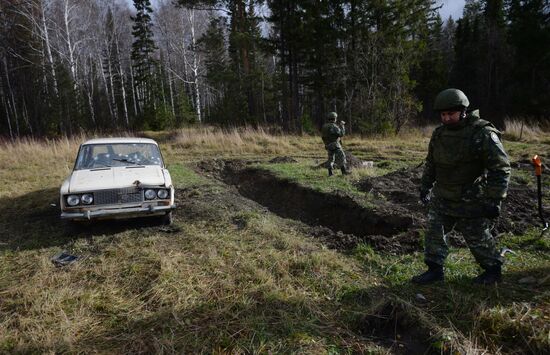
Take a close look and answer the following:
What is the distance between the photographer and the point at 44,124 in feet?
88.1

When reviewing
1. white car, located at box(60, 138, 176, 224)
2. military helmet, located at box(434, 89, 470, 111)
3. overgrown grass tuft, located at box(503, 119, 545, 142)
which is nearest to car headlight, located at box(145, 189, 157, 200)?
white car, located at box(60, 138, 176, 224)

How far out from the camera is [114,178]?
5.38 metres

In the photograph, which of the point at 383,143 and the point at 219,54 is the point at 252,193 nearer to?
the point at 383,143

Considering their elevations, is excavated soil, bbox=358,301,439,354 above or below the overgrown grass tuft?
below

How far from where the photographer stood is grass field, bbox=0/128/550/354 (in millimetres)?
2711

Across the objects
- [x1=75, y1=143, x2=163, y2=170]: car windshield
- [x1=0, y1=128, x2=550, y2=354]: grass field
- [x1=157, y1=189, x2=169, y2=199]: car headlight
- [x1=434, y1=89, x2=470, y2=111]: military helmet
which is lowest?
[x1=0, y1=128, x2=550, y2=354]: grass field

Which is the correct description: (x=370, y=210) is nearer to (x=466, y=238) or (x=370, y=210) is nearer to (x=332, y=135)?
(x=466, y=238)

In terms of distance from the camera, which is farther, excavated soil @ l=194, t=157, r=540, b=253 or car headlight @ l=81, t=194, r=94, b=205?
car headlight @ l=81, t=194, r=94, b=205

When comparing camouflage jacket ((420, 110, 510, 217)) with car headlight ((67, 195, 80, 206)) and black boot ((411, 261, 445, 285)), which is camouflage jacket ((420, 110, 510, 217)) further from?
car headlight ((67, 195, 80, 206))

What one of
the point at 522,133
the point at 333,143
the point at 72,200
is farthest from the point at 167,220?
the point at 522,133

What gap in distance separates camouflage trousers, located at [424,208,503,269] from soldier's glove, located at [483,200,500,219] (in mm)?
183

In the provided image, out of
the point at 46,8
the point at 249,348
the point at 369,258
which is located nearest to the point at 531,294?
the point at 369,258

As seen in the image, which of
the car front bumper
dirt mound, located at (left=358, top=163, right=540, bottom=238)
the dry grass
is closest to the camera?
dirt mound, located at (left=358, top=163, right=540, bottom=238)

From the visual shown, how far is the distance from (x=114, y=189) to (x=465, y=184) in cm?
448
